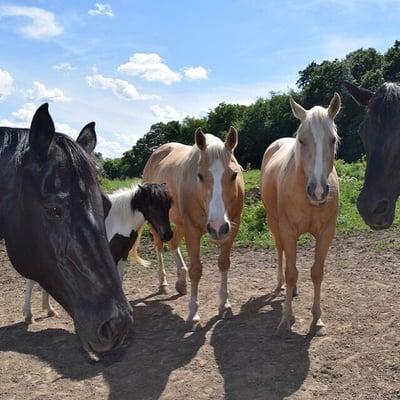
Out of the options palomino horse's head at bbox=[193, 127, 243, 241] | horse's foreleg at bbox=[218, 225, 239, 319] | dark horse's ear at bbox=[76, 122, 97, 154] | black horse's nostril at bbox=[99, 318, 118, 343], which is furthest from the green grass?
black horse's nostril at bbox=[99, 318, 118, 343]

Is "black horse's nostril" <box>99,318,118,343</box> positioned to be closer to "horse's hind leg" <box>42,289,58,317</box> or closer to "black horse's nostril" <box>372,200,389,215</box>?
"black horse's nostril" <box>372,200,389,215</box>

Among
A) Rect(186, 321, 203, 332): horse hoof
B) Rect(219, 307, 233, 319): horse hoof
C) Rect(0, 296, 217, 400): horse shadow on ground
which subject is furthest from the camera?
Rect(219, 307, 233, 319): horse hoof

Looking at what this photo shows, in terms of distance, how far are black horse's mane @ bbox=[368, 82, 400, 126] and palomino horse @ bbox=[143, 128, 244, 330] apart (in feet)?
5.79

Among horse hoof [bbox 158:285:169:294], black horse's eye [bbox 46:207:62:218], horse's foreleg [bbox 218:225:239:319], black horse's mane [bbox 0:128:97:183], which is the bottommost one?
horse hoof [bbox 158:285:169:294]

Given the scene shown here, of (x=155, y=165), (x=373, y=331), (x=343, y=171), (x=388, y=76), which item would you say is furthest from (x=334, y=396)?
(x=388, y=76)

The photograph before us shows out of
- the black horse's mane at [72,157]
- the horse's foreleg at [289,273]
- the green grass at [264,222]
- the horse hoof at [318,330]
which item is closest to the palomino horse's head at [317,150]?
the horse's foreleg at [289,273]

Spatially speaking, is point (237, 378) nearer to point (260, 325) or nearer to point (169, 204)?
point (260, 325)

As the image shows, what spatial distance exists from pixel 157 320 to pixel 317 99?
35.2 m

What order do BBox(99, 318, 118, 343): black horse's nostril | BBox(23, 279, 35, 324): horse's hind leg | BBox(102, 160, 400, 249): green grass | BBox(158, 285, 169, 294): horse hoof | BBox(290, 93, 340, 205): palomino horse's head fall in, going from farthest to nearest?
BBox(102, 160, 400, 249): green grass
BBox(158, 285, 169, 294): horse hoof
BBox(23, 279, 35, 324): horse's hind leg
BBox(290, 93, 340, 205): palomino horse's head
BBox(99, 318, 118, 343): black horse's nostril

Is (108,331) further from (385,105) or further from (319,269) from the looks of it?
(319,269)

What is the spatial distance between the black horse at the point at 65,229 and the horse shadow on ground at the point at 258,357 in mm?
2322

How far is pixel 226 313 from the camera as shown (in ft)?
17.9

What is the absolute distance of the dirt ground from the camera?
3.93 m

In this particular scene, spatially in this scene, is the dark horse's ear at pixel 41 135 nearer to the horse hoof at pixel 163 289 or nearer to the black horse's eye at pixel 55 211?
the black horse's eye at pixel 55 211
